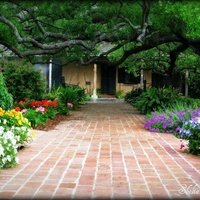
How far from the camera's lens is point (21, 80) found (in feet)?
49.9

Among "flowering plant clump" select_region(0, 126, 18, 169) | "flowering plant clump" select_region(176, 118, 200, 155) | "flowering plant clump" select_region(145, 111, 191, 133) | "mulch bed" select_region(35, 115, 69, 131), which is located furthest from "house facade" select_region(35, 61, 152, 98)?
"flowering plant clump" select_region(0, 126, 18, 169)

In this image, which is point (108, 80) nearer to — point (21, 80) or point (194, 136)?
point (21, 80)

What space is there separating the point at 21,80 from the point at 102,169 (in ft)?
32.7

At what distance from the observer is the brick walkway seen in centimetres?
450

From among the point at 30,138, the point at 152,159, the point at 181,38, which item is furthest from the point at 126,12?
the point at 152,159

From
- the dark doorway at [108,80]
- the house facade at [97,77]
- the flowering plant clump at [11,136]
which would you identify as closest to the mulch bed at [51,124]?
the flowering plant clump at [11,136]

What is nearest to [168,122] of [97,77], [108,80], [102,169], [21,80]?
[102,169]

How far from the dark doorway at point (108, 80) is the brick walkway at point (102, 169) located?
69.6 ft

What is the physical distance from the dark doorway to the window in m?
0.47

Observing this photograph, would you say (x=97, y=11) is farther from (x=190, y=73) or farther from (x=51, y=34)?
(x=190, y=73)

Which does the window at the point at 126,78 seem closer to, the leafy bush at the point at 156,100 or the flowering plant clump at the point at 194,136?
the leafy bush at the point at 156,100

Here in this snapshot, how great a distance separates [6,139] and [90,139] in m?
3.25

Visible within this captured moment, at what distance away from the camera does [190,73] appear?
85.5 ft

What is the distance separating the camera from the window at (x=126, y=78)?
3078 cm
